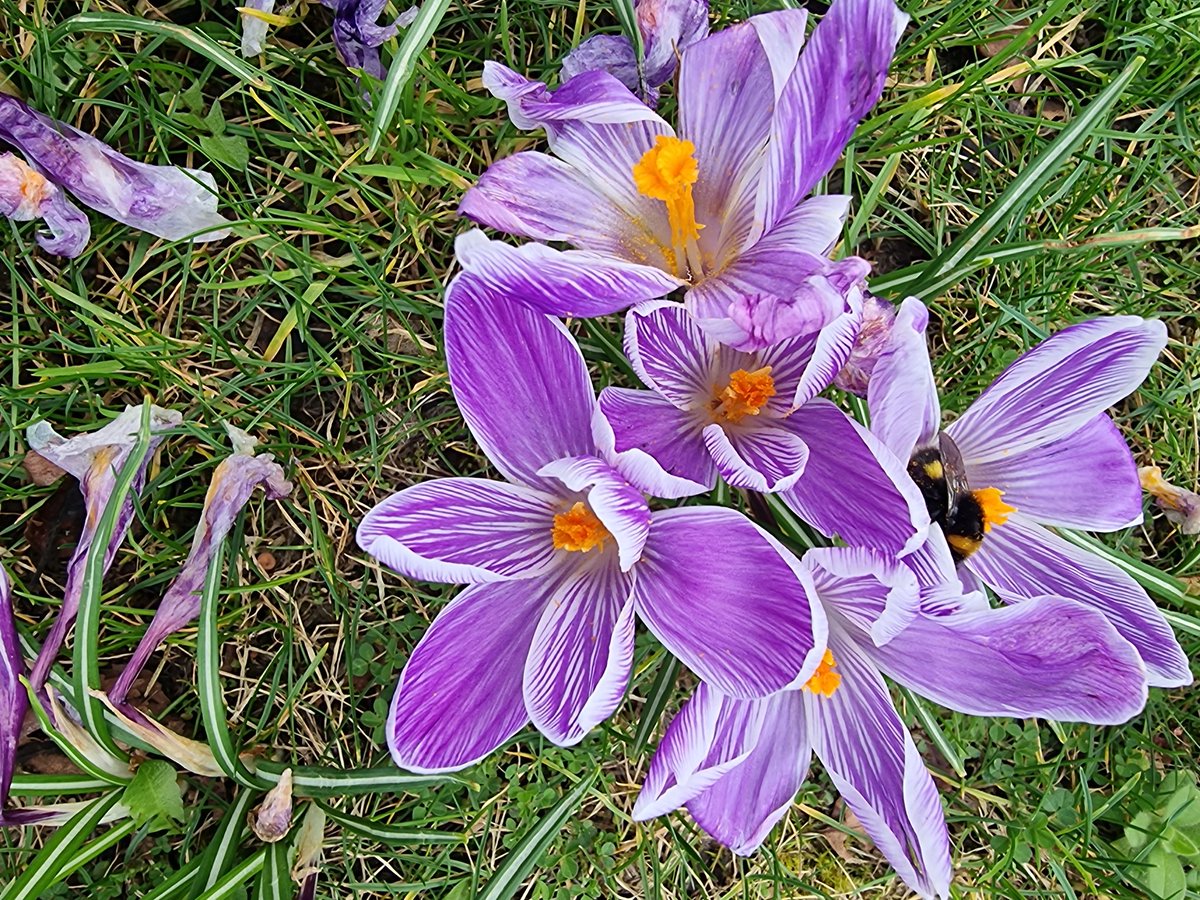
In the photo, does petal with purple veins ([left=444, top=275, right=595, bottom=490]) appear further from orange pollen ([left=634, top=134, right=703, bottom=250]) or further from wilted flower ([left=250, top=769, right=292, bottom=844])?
wilted flower ([left=250, top=769, right=292, bottom=844])

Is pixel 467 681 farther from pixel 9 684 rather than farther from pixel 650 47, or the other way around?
pixel 650 47

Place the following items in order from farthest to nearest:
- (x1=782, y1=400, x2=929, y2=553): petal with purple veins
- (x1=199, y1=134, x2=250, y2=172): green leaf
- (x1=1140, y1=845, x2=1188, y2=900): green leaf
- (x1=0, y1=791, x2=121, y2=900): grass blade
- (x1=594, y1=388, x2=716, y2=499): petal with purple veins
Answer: (x1=1140, y1=845, x2=1188, y2=900): green leaf → (x1=199, y1=134, x2=250, y2=172): green leaf → (x1=0, y1=791, x2=121, y2=900): grass blade → (x1=594, y1=388, x2=716, y2=499): petal with purple veins → (x1=782, y1=400, x2=929, y2=553): petal with purple veins

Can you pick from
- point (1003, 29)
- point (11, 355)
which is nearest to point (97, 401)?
point (11, 355)

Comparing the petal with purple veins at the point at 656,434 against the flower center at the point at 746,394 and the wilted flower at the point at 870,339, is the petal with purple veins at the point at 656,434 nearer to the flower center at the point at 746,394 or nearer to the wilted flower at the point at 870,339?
the flower center at the point at 746,394

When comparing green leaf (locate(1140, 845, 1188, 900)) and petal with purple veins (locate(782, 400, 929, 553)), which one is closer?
petal with purple veins (locate(782, 400, 929, 553))

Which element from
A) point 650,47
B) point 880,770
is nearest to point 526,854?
point 880,770

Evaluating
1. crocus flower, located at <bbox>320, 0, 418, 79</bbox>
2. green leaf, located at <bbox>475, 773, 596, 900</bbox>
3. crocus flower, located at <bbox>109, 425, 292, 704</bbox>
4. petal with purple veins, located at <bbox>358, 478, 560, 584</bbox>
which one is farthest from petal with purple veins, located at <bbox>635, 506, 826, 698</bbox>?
crocus flower, located at <bbox>320, 0, 418, 79</bbox>
